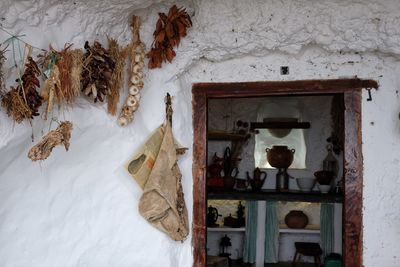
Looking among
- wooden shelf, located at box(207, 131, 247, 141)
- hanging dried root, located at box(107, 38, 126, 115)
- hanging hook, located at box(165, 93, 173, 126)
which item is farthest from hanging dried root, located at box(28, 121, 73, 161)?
wooden shelf, located at box(207, 131, 247, 141)

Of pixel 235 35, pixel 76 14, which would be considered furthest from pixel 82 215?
pixel 235 35

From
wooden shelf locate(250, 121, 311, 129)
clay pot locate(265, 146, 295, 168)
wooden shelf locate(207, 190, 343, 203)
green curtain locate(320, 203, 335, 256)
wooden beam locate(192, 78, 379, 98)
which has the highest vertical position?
wooden shelf locate(250, 121, 311, 129)

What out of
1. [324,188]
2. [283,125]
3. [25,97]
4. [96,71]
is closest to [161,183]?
[96,71]

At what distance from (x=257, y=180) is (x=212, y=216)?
751 millimetres

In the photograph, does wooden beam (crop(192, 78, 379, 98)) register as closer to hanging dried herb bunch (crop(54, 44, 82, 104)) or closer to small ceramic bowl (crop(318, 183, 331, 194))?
hanging dried herb bunch (crop(54, 44, 82, 104))

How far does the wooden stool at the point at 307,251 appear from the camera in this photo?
488 cm

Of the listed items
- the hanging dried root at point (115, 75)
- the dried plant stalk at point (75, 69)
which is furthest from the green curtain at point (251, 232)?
the dried plant stalk at point (75, 69)

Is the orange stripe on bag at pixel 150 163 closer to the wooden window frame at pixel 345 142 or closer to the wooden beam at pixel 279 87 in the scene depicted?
the wooden window frame at pixel 345 142

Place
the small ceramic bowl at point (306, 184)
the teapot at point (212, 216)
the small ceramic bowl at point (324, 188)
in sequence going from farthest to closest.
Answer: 1. the teapot at point (212, 216)
2. the small ceramic bowl at point (306, 184)
3. the small ceramic bowl at point (324, 188)

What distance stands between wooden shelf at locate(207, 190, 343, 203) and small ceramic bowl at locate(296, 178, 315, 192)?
81mm

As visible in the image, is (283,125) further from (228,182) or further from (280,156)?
(228,182)

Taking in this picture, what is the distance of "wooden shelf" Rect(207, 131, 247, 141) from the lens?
189 inches

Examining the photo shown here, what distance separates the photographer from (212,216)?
527 cm

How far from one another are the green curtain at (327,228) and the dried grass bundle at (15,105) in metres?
3.76
